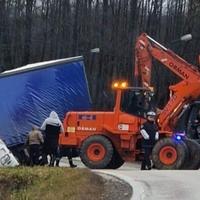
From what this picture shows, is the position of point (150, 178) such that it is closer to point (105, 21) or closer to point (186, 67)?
point (186, 67)

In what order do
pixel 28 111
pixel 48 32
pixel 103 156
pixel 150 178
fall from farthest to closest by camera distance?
pixel 48 32, pixel 28 111, pixel 103 156, pixel 150 178

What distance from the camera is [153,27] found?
62.1m

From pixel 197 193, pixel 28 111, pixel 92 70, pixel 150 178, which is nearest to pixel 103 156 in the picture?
pixel 28 111

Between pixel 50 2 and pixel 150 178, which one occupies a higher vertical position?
pixel 50 2

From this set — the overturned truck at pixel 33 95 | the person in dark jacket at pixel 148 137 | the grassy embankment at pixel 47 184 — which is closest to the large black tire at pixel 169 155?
the person in dark jacket at pixel 148 137

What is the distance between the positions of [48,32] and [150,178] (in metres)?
45.0

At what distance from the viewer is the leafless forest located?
5828cm

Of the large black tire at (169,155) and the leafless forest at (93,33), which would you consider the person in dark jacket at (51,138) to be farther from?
the leafless forest at (93,33)

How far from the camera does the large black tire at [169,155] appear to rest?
2038cm

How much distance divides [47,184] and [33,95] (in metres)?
9.01

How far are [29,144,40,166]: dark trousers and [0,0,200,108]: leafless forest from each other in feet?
115

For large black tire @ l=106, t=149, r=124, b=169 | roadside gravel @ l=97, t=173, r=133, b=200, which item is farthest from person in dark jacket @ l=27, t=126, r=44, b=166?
roadside gravel @ l=97, t=173, r=133, b=200

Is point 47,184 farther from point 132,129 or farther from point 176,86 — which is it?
point 176,86

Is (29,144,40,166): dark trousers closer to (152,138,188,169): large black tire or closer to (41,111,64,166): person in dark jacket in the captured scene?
(41,111,64,166): person in dark jacket
